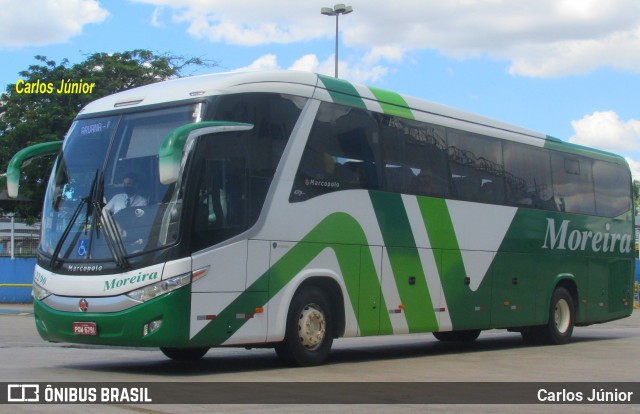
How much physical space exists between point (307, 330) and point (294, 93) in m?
3.19

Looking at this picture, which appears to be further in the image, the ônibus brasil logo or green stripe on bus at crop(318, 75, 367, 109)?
the ônibus brasil logo

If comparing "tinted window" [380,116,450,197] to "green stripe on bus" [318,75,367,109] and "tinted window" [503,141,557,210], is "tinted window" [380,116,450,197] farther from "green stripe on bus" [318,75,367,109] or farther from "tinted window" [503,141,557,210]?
"tinted window" [503,141,557,210]

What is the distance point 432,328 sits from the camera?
15062 mm

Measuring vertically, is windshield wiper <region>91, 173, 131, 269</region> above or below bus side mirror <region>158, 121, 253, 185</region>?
below

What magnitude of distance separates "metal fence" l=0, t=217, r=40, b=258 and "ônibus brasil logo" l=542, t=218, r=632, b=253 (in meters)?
20.3

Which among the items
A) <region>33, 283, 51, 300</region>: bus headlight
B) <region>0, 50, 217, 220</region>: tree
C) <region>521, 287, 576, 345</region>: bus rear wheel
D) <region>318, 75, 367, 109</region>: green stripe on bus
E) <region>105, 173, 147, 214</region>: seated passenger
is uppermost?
<region>0, 50, 217, 220</region>: tree

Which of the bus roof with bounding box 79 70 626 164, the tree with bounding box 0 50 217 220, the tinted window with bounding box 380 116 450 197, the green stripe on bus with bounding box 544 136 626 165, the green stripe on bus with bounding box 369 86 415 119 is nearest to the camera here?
the bus roof with bounding box 79 70 626 164

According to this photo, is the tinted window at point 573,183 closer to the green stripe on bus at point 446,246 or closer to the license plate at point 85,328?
the green stripe on bus at point 446,246

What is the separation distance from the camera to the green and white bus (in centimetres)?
1105

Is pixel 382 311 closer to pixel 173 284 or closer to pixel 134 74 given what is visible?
pixel 173 284

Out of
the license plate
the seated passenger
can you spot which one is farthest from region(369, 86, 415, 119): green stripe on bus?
the license plate

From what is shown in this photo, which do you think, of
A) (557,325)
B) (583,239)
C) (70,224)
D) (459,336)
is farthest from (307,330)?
(583,239)

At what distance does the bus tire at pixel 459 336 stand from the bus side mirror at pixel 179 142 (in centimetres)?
Result: 858

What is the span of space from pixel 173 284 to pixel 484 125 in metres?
7.97
